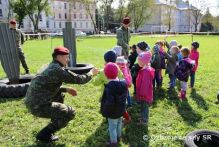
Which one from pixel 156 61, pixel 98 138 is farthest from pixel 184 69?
pixel 98 138

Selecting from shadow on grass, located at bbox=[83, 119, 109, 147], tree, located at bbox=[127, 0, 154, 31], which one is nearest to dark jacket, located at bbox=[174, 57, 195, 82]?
shadow on grass, located at bbox=[83, 119, 109, 147]

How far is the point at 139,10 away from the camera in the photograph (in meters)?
75.2

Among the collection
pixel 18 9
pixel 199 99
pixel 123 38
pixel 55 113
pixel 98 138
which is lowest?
pixel 98 138

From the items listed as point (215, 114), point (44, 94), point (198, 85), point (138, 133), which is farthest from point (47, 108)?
point (198, 85)

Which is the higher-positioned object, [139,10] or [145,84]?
[139,10]

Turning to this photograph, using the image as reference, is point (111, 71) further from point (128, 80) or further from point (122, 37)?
point (122, 37)

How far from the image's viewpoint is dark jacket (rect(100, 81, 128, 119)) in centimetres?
424

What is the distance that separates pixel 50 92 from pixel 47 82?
0.68 ft

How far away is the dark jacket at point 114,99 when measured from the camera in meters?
4.24

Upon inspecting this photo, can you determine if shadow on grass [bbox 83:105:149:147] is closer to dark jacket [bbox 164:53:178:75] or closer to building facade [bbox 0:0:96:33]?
dark jacket [bbox 164:53:178:75]

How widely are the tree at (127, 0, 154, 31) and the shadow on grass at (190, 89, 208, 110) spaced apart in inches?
2663

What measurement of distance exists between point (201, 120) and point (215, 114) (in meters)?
0.52

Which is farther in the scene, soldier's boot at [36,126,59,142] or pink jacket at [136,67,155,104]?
pink jacket at [136,67,155,104]

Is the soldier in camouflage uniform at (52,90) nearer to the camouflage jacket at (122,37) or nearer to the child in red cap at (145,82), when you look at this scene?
the child in red cap at (145,82)
